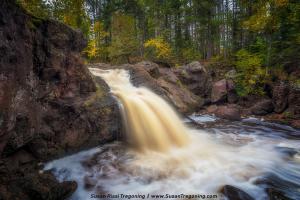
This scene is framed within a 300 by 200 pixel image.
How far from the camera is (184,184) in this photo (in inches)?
232

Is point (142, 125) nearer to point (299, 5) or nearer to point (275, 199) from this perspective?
point (275, 199)

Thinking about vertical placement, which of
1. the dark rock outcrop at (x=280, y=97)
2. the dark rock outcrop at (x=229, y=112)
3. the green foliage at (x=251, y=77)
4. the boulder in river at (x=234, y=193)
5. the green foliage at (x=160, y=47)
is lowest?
the boulder in river at (x=234, y=193)

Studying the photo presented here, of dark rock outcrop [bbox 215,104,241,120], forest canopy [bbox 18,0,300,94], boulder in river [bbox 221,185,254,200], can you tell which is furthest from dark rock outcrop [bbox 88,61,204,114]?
boulder in river [bbox 221,185,254,200]

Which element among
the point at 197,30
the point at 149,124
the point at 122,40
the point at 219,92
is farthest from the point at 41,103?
the point at 197,30

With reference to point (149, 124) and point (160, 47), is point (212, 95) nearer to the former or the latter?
point (160, 47)

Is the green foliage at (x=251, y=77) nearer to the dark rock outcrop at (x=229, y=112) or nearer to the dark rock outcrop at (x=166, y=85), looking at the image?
the dark rock outcrop at (x=229, y=112)

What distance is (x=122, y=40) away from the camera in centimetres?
2238

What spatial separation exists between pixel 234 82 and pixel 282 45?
4.17 m

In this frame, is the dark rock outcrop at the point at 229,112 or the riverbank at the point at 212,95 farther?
the dark rock outcrop at the point at 229,112

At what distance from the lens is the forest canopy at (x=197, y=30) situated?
1462 cm

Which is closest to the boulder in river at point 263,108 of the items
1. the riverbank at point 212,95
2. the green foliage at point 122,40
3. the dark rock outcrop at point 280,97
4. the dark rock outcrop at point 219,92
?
the riverbank at point 212,95

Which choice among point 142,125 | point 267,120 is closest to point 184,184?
point 142,125

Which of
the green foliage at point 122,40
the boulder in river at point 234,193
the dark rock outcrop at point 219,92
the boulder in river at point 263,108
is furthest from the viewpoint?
the green foliage at point 122,40

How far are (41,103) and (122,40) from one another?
53.2 feet
